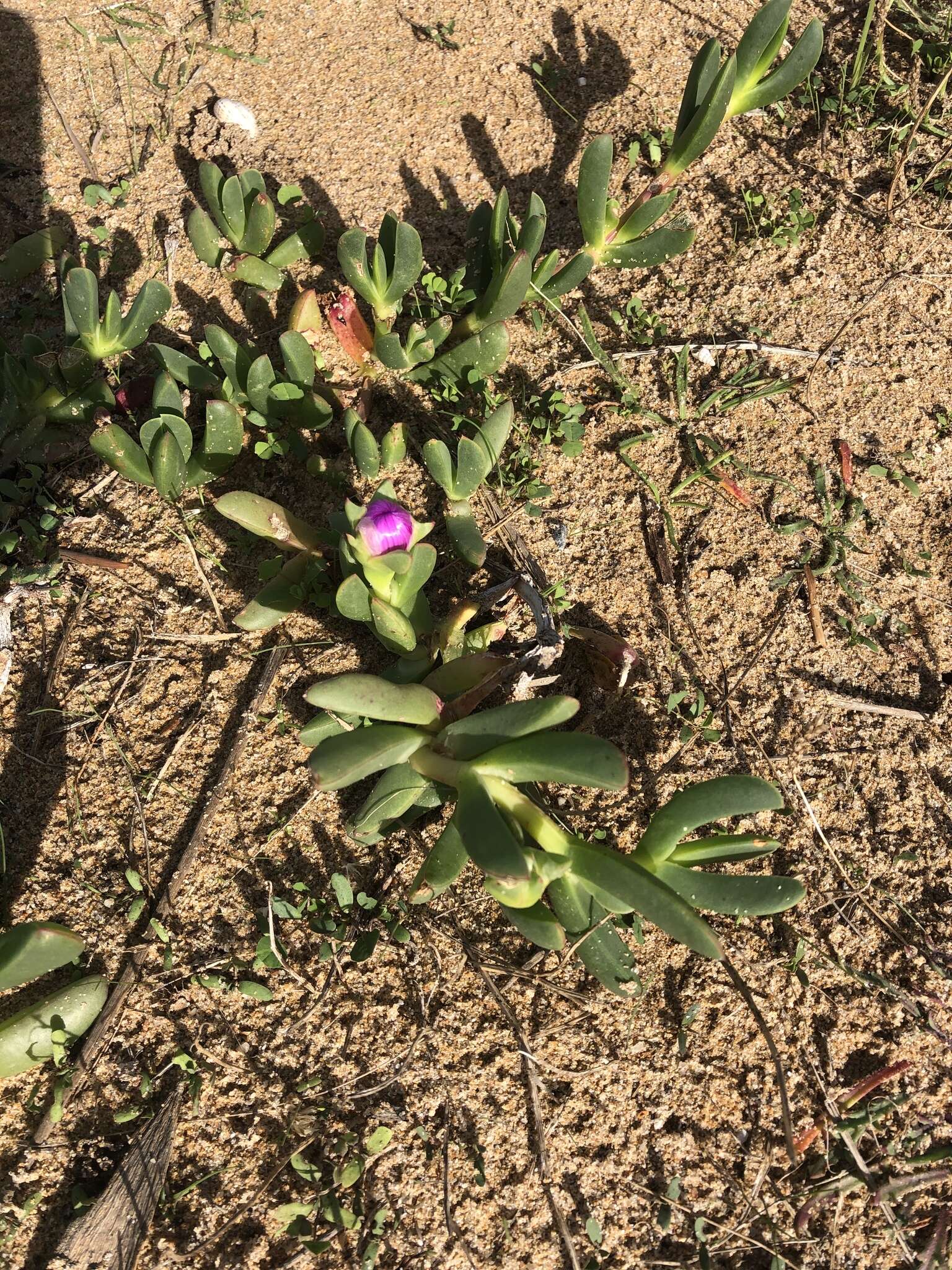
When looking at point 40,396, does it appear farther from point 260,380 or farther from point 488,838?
point 488,838

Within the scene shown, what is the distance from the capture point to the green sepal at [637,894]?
1.47 m

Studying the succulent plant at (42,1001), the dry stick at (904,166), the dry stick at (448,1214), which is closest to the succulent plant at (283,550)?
the succulent plant at (42,1001)

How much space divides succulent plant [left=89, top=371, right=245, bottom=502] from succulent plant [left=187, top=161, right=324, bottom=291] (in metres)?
0.43

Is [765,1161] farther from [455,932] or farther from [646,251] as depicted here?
[646,251]

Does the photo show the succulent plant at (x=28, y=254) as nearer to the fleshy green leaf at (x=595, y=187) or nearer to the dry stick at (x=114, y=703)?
the dry stick at (x=114, y=703)

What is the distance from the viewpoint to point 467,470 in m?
2.06

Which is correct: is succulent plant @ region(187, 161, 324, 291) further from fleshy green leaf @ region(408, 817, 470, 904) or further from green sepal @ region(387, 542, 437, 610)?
fleshy green leaf @ region(408, 817, 470, 904)

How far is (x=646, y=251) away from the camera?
2.36 meters

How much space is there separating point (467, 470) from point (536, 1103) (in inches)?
48.0

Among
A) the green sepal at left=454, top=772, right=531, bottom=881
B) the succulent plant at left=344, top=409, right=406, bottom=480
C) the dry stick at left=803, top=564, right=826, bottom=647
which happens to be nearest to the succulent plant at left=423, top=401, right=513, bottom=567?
the succulent plant at left=344, top=409, right=406, bottom=480

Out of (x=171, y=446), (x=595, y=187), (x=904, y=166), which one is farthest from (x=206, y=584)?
(x=904, y=166)

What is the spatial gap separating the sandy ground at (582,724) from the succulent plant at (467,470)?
155mm

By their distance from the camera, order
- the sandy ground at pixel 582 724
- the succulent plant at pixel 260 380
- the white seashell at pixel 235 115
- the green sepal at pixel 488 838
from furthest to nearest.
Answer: the white seashell at pixel 235 115 < the succulent plant at pixel 260 380 < the sandy ground at pixel 582 724 < the green sepal at pixel 488 838

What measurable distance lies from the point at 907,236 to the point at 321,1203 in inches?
101
